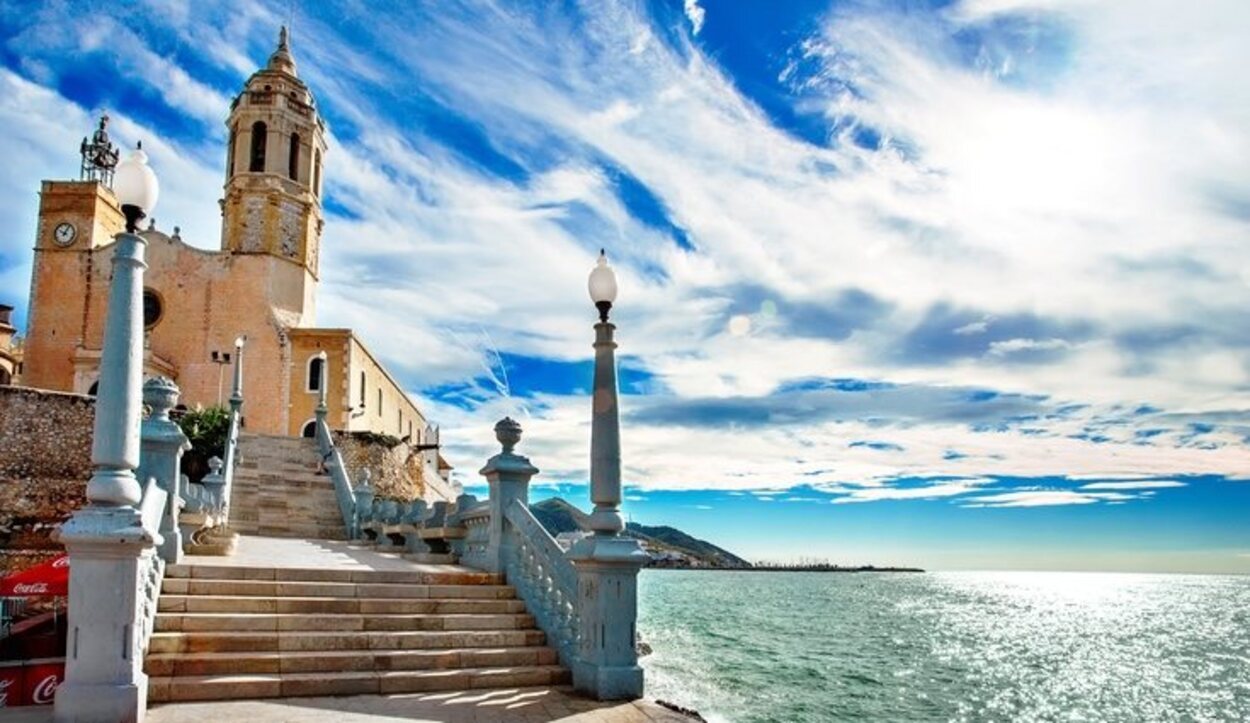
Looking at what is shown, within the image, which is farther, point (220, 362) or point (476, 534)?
point (220, 362)

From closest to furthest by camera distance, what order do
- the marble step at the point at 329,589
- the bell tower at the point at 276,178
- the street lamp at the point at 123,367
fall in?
the street lamp at the point at 123,367
the marble step at the point at 329,589
the bell tower at the point at 276,178

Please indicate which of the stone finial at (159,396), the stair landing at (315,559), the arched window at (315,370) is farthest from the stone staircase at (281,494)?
the arched window at (315,370)

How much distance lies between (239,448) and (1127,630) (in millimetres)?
53594

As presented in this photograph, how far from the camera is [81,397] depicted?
30.5 meters

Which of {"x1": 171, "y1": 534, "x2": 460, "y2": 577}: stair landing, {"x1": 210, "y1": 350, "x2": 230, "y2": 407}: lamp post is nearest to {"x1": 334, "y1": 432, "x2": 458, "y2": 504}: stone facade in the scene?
{"x1": 210, "y1": 350, "x2": 230, "y2": 407}: lamp post

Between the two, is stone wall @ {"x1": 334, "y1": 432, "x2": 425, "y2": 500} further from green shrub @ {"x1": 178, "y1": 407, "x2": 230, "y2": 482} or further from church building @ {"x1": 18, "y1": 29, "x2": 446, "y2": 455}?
green shrub @ {"x1": 178, "y1": 407, "x2": 230, "y2": 482}

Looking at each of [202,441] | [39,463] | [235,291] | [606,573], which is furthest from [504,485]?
[235,291]

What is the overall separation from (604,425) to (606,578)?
1333 millimetres

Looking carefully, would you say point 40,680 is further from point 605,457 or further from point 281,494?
point 281,494

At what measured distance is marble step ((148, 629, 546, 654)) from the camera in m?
7.12

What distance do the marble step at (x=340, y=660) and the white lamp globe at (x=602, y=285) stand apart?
328 centimetres

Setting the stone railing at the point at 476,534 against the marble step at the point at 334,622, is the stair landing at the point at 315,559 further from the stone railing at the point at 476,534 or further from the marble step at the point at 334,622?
the marble step at the point at 334,622

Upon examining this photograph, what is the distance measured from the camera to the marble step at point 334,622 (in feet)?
24.3

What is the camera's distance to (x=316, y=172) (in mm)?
46594
